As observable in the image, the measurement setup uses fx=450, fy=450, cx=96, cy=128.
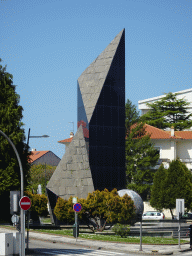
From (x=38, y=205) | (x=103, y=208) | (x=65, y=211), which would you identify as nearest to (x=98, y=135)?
(x=38, y=205)

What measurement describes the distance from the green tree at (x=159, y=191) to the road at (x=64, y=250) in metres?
27.4

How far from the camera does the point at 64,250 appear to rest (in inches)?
1067

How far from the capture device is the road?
25688mm

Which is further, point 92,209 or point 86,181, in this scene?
point 86,181

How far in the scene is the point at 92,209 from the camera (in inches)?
1414

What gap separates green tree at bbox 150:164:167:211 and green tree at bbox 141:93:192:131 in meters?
26.1

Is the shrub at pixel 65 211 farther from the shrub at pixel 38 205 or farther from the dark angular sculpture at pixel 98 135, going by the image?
the shrub at pixel 38 205

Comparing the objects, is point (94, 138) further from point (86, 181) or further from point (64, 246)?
point (64, 246)

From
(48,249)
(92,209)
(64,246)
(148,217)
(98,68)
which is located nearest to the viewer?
(48,249)

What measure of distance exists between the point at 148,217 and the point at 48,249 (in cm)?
3253

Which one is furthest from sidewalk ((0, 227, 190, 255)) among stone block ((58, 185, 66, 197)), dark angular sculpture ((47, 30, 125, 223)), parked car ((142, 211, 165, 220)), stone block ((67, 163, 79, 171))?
parked car ((142, 211, 165, 220))

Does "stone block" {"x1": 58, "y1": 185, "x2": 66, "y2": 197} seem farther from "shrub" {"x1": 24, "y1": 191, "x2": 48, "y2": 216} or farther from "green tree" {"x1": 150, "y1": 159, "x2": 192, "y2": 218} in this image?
"green tree" {"x1": 150, "y1": 159, "x2": 192, "y2": 218}

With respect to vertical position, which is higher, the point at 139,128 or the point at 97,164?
the point at 139,128

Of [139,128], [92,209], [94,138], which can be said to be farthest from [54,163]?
[92,209]
